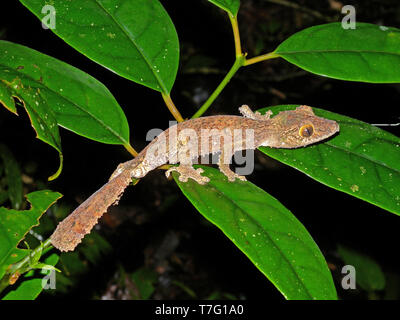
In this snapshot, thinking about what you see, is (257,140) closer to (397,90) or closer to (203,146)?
(203,146)

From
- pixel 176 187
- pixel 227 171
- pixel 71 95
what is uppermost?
pixel 71 95

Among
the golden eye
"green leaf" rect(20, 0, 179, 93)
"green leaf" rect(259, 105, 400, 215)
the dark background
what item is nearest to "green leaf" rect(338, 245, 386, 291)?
the dark background

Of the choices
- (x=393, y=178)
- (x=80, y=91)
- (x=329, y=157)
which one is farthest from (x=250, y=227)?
(x=80, y=91)

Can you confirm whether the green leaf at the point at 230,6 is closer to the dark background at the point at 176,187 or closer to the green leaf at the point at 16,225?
the green leaf at the point at 16,225

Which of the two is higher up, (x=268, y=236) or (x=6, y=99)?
(x=6, y=99)

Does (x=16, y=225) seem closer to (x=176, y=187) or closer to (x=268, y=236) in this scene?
(x=268, y=236)

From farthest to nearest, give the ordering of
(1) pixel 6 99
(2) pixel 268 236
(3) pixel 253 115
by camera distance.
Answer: (3) pixel 253 115 < (2) pixel 268 236 < (1) pixel 6 99

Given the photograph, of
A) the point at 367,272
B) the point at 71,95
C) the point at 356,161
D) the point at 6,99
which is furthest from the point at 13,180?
the point at 367,272
